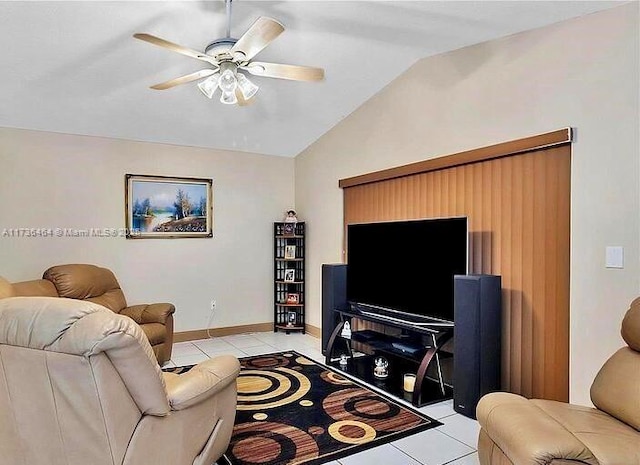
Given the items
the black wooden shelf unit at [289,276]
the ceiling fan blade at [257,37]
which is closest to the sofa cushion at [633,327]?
the ceiling fan blade at [257,37]

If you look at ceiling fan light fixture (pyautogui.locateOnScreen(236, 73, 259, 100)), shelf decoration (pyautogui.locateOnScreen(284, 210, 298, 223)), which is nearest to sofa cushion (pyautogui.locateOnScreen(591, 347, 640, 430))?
ceiling fan light fixture (pyautogui.locateOnScreen(236, 73, 259, 100))

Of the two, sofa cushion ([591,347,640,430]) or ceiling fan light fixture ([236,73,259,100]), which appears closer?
sofa cushion ([591,347,640,430])

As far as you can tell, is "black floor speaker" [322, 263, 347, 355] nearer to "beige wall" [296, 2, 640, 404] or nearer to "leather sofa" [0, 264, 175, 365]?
"beige wall" [296, 2, 640, 404]

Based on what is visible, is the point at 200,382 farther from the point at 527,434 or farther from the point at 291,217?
the point at 291,217

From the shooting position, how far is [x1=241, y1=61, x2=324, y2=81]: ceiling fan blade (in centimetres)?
264

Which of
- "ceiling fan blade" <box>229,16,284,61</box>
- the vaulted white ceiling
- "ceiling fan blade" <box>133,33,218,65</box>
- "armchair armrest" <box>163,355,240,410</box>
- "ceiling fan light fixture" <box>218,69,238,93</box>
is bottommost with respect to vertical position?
"armchair armrest" <box>163,355,240,410</box>

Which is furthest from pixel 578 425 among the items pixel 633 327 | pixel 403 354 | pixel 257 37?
pixel 257 37

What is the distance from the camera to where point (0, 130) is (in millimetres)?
4172

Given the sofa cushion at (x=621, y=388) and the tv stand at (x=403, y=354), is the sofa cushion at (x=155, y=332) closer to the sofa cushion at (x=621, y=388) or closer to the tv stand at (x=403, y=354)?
the tv stand at (x=403, y=354)

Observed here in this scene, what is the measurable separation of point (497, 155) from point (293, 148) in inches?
117

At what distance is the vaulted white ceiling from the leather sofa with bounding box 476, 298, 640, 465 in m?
2.12

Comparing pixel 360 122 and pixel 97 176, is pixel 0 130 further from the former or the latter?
pixel 360 122

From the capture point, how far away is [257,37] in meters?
2.26

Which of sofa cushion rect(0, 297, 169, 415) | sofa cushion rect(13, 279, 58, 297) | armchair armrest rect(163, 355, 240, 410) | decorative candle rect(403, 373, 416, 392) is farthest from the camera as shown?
sofa cushion rect(13, 279, 58, 297)
